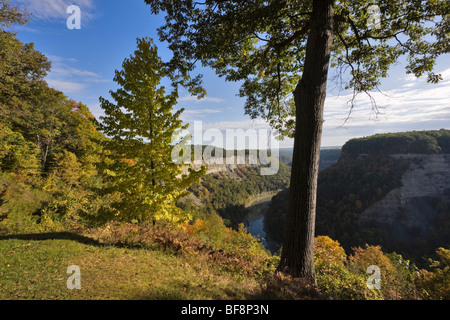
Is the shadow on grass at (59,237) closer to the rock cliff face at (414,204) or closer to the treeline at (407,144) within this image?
the rock cliff face at (414,204)

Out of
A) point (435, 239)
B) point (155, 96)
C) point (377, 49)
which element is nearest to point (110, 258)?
point (155, 96)

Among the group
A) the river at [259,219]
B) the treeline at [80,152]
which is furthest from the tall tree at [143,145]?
the river at [259,219]

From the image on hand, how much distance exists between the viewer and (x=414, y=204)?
81.2m

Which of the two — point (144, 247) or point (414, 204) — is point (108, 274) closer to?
point (144, 247)

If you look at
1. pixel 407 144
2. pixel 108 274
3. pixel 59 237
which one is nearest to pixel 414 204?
pixel 407 144

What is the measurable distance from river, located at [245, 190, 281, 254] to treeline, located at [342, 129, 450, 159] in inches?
2715

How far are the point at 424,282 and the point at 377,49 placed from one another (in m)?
8.67

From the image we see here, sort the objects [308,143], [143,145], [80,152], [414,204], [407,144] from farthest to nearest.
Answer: [407,144], [414,204], [80,152], [143,145], [308,143]

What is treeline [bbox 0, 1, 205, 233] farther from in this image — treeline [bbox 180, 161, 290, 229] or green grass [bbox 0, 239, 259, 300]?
treeline [bbox 180, 161, 290, 229]

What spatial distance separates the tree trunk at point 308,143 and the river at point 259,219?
205 feet

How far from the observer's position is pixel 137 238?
7.28 meters

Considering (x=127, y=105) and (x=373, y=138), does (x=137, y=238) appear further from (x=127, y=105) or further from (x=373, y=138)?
(x=373, y=138)

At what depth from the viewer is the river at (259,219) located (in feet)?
235

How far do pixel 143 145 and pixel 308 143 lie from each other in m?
5.32
